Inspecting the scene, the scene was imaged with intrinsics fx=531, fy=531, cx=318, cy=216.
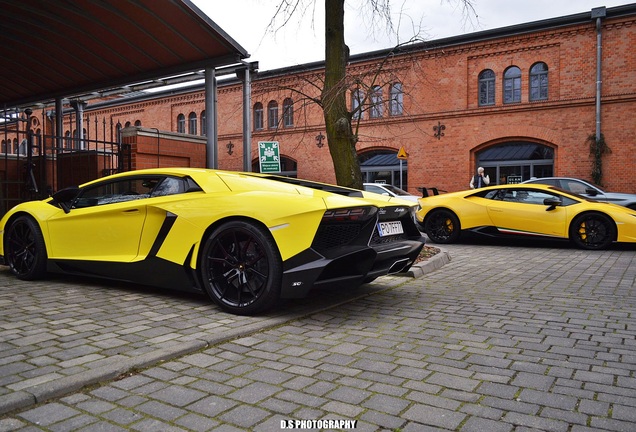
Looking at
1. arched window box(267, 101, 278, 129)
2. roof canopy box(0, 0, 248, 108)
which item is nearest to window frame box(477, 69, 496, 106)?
arched window box(267, 101, 278, 129)

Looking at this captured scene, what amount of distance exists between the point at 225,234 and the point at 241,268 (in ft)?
1.08

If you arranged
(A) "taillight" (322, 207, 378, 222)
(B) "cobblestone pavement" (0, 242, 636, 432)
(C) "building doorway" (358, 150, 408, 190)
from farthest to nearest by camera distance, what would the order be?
(C) "building doorway" (358, 150, 408, 190) → (A) "taillight" (322, 207, 378, 222) → (B) "cobblestone pavement" (0, 242, 636, 432)

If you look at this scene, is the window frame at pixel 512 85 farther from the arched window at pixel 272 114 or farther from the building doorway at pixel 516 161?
the arched window at pixel 272 114

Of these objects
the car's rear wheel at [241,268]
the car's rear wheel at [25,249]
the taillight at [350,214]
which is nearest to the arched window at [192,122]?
the car's rear wheel at [25,249]

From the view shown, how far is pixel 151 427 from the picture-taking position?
2.43 m

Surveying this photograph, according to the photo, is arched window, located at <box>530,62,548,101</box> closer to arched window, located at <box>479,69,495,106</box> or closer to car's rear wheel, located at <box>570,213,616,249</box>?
arched window, located at <box>479,69,495,106</box>

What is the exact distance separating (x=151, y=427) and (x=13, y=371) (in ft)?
3.87

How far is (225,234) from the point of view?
4.57m

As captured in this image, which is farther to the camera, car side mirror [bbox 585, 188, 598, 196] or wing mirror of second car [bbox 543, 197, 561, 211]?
car side mirror [bbox 585, 188, 598, 196]

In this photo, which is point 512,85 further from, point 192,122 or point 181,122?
point 181,122

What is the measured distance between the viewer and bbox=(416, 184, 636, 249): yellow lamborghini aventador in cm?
1023

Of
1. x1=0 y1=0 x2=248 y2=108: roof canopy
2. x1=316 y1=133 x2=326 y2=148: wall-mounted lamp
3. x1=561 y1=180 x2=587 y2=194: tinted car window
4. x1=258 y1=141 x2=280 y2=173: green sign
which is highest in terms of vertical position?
x1=316 y1=133 x2=326 y2=148: wall-mounted lamp

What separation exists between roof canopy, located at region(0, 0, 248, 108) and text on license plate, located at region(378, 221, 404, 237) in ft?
17.1
